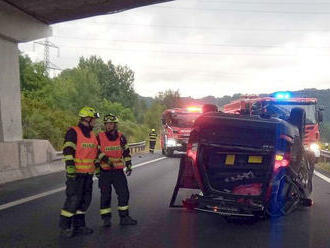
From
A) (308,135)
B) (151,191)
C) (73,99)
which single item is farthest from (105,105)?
(151,191)

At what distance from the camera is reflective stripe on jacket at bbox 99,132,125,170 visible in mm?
7957

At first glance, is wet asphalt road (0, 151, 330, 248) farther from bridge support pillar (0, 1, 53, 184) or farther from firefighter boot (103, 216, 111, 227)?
bridge support pillar (0, 1, 53, 184)


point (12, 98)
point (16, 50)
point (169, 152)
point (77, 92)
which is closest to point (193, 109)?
point (169, 152)

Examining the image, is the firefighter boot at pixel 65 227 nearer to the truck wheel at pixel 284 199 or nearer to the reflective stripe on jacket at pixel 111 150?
the reflective stripe on jacket at pixel 111 150

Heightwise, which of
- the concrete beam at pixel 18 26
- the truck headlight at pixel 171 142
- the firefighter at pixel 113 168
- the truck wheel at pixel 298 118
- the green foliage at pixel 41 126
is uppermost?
the concrete beam at pixel 18 26

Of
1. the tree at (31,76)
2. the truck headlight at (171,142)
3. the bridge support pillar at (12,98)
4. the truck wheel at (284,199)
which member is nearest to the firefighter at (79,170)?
the truck wheel at (284,199)

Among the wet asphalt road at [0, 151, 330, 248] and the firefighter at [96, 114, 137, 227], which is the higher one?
the firefighter at [96, 114, 137, 227]

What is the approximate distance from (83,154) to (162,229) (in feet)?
5.26

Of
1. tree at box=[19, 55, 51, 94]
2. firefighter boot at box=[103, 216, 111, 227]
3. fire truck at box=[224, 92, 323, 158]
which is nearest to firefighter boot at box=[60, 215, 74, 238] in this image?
firefighter boot at box=[103, 216, 111, 227]

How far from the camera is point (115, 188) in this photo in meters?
7.96

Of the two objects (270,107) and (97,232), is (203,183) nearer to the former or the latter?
(97,232)

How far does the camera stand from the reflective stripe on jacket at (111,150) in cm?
796

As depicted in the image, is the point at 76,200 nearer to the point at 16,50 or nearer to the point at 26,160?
the point at 26,160

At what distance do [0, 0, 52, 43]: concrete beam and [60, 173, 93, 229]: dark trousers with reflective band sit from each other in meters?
7.98
